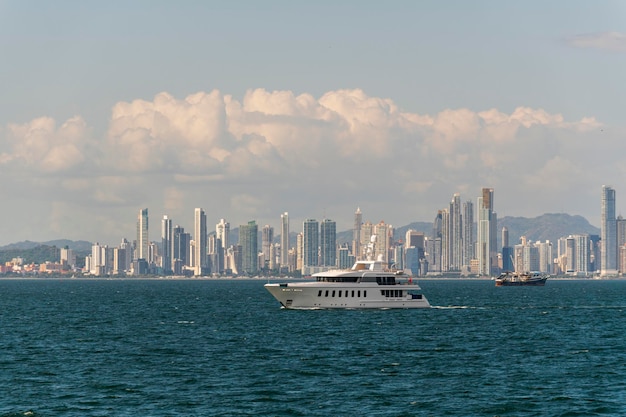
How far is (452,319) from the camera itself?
468ft

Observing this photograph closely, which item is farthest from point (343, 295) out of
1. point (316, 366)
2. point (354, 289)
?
point (316, 366)

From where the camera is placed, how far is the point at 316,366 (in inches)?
3374

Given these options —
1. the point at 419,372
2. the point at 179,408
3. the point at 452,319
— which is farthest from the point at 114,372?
the point at 452,319

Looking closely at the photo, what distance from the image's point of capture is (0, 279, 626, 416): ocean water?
66.4m

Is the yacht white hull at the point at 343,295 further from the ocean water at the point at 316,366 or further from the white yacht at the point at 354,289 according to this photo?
the ocean water at the point at 316,366

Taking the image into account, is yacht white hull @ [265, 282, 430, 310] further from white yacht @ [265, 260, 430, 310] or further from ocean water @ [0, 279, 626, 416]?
ocean water @ [0, 279, 626, 416]

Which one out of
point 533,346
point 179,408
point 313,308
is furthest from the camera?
point 313,308

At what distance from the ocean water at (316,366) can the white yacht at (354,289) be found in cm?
467

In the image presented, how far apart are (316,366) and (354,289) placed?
206 ft

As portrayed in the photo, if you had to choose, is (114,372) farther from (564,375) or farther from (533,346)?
(533,346)

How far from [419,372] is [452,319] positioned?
61.0 metres

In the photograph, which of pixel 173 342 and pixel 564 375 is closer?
pixel 564 375

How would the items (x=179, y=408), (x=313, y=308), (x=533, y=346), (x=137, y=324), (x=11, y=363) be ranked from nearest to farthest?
(x=179, y=408), (x=11, y=363), (x=533, y=346), (x=137, y=324), (x=313, y=308)

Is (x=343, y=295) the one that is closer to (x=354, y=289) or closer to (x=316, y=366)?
(x=354, y=289)
